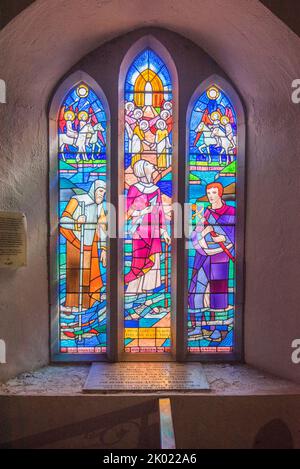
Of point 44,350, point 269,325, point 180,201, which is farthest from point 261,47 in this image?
point 44,350

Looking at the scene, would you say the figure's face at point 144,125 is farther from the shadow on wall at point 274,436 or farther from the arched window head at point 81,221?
the shadow on wall at point 274,436

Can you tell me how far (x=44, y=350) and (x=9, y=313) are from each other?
59cm

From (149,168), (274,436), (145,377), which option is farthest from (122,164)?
(274,436)

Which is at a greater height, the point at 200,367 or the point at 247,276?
the point at 247,276

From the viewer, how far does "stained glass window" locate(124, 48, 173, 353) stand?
3436 mm

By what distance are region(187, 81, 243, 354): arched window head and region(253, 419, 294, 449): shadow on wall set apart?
0.74m

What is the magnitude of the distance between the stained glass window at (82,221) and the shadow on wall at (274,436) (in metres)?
1.45

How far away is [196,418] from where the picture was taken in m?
2.87

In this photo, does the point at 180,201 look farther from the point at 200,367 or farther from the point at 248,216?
the point at 200,367

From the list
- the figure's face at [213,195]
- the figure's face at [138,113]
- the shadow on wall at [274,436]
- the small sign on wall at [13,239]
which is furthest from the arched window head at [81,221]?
the shadow on wall at [274,436]

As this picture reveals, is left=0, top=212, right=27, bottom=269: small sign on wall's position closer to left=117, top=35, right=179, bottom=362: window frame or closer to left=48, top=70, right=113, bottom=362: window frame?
left=48, top=70, right=113, bottom=362: window frame

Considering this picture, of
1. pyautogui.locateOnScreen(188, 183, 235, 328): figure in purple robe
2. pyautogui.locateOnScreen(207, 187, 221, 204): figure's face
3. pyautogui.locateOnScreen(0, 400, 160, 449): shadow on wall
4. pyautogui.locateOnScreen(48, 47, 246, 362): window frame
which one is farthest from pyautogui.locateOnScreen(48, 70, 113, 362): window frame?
pyautogui.locateOnScreen(207, 187, 221, 204): figure's face

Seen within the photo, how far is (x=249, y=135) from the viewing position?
11.0 ft

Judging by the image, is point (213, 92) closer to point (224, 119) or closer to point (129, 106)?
point (224, 119)
